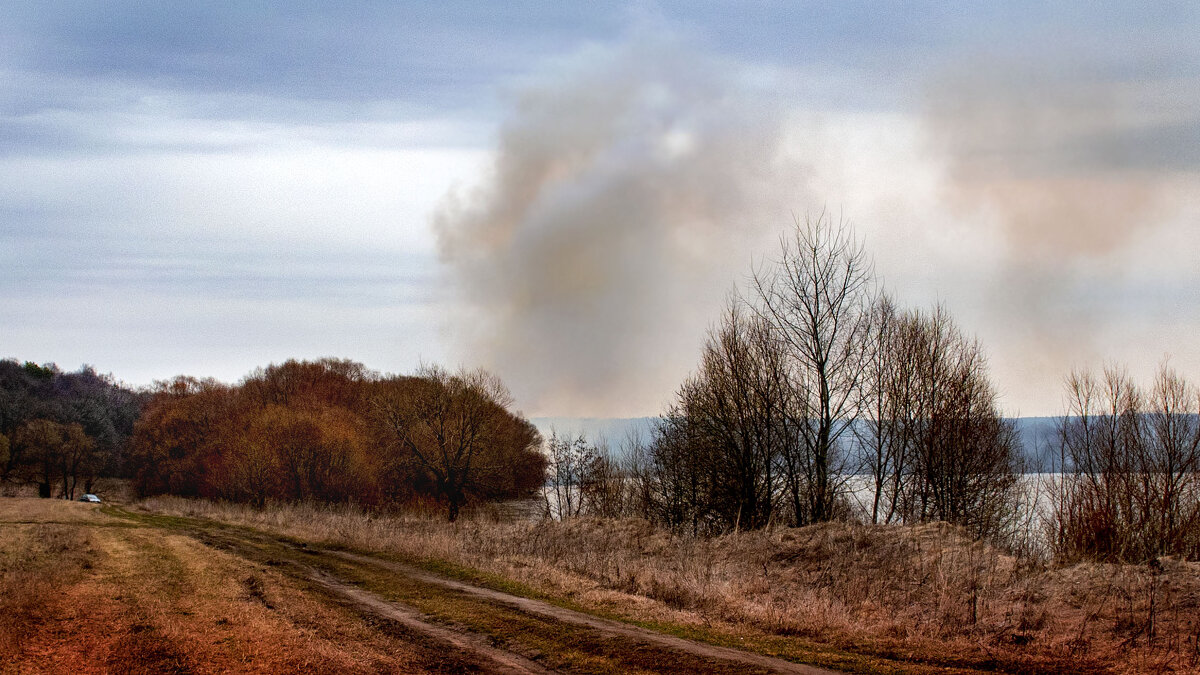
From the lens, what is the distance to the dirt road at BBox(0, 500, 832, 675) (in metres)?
10.4

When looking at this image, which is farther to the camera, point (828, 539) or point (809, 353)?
point (809, 353)

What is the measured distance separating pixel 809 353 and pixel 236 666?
20.9 metres

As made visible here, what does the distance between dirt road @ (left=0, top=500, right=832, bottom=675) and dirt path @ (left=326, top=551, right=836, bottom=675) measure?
0.09ft

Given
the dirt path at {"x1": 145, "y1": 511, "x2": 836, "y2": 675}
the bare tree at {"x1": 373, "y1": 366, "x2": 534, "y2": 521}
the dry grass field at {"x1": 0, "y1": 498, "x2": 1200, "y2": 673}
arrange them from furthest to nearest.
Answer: the bare tree at {"x1": 373, "y1": 366, "x2": 534, "y2": 521}, the dry grass field at {"x1": 0, "y1": 498, "x2": 1200, "y2": 673}, the dirt path at {"x1": 145, "y1": 511, "x2": 836, "y2": 675}

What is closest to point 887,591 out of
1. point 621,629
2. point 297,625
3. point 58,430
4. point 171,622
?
point 621,629

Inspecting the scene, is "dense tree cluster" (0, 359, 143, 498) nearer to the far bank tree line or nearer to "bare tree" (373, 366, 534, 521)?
"bare tree" (373, 366, 534, 521)

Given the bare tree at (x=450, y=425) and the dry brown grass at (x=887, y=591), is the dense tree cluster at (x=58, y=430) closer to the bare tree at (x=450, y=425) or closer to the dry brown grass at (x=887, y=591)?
the bare tree at (x=450, y=425)

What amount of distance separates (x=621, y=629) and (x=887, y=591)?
5.29m

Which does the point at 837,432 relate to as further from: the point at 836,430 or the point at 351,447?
the point at 351,447

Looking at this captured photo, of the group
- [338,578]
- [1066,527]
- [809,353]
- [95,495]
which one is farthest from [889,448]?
[95,495]

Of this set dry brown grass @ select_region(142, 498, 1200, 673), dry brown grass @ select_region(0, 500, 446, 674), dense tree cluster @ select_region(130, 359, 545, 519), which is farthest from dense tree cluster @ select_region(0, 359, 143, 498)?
dry brown grass @ select_region(142, 498, 1200, 673)

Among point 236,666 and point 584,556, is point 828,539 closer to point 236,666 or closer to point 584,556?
point 584,556

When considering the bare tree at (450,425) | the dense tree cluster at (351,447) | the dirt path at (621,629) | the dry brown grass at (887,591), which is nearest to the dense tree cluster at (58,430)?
the dense tree cluster at (351,447)

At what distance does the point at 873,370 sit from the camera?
3000 centimetres
